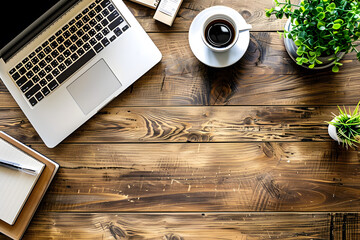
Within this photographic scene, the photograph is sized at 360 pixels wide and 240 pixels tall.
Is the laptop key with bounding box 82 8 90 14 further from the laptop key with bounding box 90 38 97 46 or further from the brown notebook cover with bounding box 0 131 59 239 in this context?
the brown notebook cover with bounding box 0 131 59 239

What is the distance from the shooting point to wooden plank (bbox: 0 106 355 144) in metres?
0.93

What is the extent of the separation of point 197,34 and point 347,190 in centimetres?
62

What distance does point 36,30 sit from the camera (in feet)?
2.83

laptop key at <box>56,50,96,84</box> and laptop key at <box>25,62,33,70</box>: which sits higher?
laptop key at <box>25,62,33,70</box>

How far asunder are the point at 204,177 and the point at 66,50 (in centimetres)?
53

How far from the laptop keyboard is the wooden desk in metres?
0.11

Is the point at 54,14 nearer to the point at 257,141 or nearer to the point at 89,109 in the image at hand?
the point at 89,109

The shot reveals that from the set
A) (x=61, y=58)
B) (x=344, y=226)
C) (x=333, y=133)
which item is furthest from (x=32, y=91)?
(x=344, y=226)

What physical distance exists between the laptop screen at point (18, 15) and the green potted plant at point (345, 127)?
812 millimetres

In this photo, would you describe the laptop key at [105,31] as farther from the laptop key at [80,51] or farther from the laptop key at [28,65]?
the laptop key at [28,65]

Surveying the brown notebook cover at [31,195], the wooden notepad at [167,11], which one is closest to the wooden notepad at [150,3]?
the wooden notepad at [167,11]

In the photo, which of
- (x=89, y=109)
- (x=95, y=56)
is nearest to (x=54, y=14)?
(x=95, y=56)

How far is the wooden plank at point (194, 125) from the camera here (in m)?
0.93

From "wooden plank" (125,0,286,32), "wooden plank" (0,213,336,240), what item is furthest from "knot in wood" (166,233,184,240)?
"wooden plank" (125,0,286,32)
